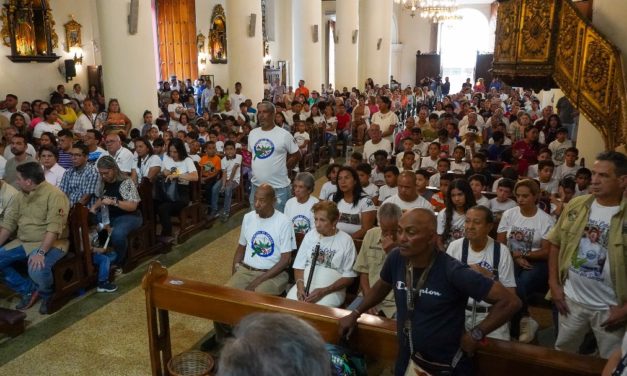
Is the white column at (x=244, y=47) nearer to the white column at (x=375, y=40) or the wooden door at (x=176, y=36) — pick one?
the wooden door at (x=176, y=36)

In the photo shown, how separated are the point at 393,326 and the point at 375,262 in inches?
50.6

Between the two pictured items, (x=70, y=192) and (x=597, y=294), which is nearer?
(x=597, y=294)

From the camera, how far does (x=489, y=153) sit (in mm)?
9234

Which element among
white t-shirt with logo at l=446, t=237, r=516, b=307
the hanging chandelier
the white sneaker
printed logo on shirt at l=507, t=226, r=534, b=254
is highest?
the hanging chandelier

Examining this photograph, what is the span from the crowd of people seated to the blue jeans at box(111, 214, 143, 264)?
0.02m

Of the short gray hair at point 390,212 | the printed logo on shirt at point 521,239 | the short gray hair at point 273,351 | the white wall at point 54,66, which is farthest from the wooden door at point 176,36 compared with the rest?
the short gray hair at point 273,351

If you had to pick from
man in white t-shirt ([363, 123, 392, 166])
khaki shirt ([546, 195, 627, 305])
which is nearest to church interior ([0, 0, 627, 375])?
khaki shirt ([546, 195, 627, 305])

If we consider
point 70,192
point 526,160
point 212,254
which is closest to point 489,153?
point 526,160

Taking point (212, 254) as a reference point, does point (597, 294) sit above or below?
above

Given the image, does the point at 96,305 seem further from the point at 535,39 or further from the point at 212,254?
the point at 535,39

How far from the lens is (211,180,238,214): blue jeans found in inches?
311

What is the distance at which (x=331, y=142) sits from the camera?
1286 centimetres

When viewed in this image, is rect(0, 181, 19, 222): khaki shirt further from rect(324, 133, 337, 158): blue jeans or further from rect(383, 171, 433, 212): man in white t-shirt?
rect(324, 133, 337, 158): blue jeans

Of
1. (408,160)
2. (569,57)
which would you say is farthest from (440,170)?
(569,57)
